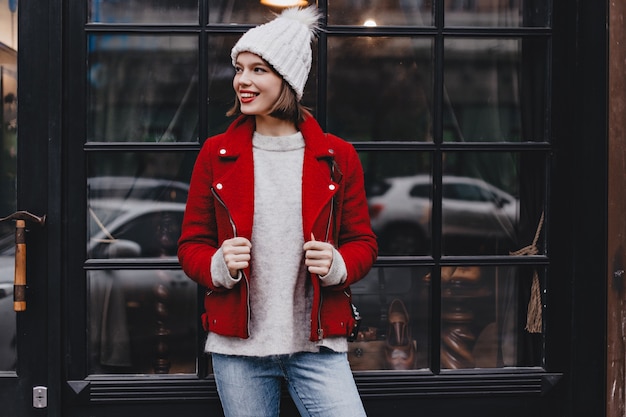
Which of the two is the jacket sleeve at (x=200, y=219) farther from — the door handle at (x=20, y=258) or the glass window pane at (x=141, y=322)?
the door handle at (x=20, y=258)

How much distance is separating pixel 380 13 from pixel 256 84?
99cm

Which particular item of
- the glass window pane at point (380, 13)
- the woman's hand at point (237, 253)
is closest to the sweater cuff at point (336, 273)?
the woman's hand at point (237, 253)

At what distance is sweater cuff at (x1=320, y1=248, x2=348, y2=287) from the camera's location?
2555 millimetres

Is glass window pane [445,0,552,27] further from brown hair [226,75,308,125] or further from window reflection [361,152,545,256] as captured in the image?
brown hair [226,75,308,125]

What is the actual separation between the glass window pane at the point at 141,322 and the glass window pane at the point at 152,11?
1075 mm

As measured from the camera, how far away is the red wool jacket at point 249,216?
103 inches

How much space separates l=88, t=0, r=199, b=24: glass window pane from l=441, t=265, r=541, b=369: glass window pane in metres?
1.64

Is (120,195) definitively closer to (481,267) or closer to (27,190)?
(27,190)

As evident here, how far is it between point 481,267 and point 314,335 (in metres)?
1.14

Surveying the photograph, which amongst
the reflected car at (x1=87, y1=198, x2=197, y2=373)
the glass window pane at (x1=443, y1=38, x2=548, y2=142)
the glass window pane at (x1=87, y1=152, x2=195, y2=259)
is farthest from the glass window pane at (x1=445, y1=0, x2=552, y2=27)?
the reflected car at (x1=87, y1=198, x2=197, y2=373)

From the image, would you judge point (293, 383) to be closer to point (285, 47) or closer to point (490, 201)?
point (285, 47)

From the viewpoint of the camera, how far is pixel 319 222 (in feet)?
8.66

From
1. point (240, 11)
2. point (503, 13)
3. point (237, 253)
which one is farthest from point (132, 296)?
point (503, 13)

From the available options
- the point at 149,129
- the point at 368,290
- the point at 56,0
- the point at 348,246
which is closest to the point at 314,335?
the point at 348,246
